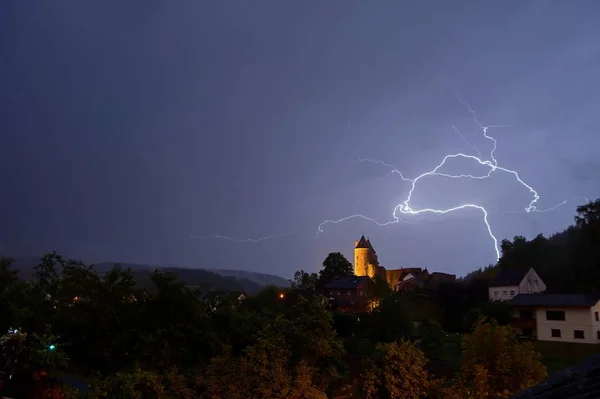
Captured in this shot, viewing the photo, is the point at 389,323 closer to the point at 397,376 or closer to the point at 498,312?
the point at 498,312

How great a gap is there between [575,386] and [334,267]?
68.3 meters

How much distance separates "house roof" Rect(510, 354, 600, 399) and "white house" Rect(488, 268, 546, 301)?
40.4 metres

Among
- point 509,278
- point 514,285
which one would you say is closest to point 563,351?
point 514,285

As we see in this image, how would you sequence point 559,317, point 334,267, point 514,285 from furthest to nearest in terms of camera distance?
point 334,267
point 514,285
point 559,317

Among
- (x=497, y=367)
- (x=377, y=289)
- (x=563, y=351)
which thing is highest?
(x=377, y=289)

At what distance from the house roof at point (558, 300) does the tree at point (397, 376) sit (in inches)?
910

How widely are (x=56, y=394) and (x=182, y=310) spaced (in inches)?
224

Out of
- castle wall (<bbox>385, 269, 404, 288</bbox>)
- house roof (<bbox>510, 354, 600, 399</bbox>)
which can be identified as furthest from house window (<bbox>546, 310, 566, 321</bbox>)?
castle wall (<bbox>385, 269, 404, 288</bbox>)

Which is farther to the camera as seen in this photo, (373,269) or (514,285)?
(373,269)

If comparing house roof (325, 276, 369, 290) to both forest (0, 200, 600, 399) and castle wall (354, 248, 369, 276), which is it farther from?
forest (0, 200, 600, 399)

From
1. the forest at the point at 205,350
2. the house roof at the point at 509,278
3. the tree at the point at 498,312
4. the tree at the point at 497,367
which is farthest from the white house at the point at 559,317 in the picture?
the tree at the point at 497,367

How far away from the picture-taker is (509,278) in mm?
44812

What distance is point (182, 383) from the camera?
1248cm

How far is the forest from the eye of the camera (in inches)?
440
